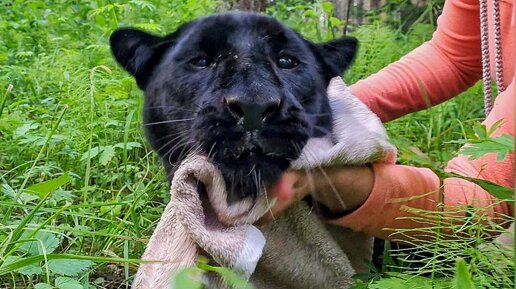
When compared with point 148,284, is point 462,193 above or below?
above

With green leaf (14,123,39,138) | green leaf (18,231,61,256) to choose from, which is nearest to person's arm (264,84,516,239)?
green leaf (18,231,61,256)

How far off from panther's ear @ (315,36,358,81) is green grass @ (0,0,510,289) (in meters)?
0.27

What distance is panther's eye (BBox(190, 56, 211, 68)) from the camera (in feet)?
5.68

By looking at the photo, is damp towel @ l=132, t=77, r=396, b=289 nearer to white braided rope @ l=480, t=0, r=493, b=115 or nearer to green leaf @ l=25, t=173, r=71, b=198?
green leaf @ l=25, t=173, r=71, b=198

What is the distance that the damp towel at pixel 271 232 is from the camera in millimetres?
1542

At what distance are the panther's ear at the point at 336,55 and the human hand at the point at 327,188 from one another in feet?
1.29

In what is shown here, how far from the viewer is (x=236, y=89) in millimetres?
1507

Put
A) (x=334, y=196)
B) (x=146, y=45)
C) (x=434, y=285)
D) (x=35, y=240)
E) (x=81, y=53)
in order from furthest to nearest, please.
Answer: (x=81, y=53), (x=146, y=45), (x=35, y=240), (x=334, y=196), (x=434, y=285)

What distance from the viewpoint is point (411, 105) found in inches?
101

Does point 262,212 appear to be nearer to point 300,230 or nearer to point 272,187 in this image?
point 272,187

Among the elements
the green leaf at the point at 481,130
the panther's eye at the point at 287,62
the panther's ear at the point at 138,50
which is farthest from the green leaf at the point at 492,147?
the panther's ear at the point at 138,50

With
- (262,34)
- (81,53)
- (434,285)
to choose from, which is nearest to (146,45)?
(262,34)

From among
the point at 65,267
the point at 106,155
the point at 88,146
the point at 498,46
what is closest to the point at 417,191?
the point at 498,46

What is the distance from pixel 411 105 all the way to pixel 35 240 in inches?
52.6
